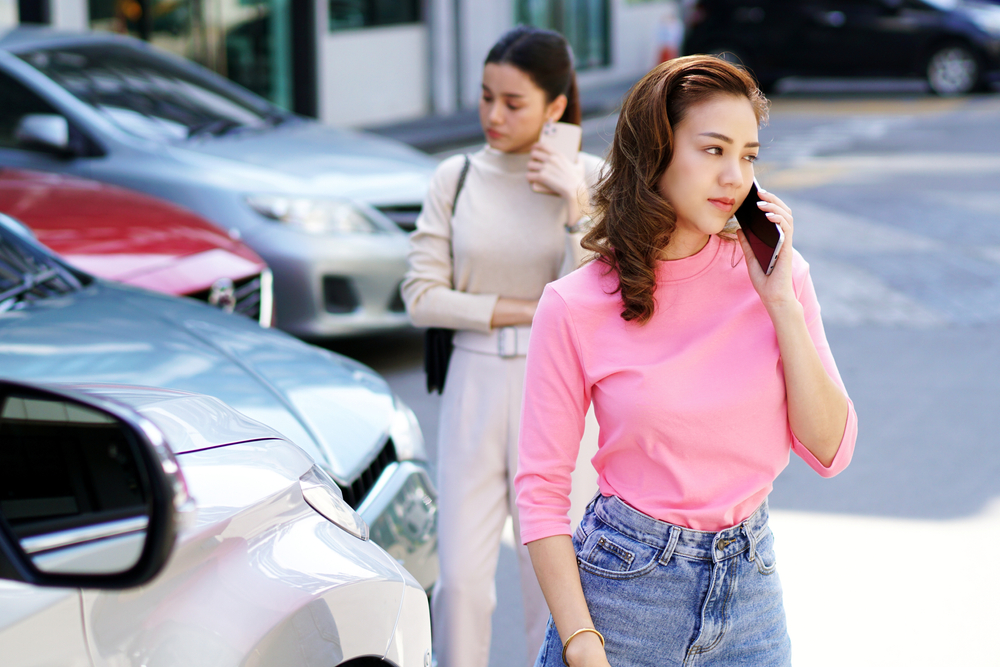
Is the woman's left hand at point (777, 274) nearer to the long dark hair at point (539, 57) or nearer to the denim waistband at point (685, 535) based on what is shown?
the denim waistband at point (685, 535)

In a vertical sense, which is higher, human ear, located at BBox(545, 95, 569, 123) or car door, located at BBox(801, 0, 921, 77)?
human ear, located at BBox(545, 95, 569, 123)

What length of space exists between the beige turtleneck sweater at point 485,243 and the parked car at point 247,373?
37 cm

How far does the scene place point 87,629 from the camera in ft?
4.86

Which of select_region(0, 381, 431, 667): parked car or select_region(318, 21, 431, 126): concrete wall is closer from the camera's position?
select_region(0, 381, 431, 667): parked car

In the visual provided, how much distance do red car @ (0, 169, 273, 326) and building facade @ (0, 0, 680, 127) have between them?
7040mm

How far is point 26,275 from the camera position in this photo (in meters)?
3.56

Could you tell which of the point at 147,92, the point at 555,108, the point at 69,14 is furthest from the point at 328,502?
the point at 69,14

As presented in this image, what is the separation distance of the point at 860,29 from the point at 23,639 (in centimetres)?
1982

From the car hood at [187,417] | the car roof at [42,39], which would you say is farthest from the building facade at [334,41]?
the car hood at [187,417]

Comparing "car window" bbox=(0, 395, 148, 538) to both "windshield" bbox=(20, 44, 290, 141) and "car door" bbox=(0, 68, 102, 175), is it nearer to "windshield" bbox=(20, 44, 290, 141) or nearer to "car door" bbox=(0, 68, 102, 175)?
"car door" bbox=(0, 68, 102, 175)

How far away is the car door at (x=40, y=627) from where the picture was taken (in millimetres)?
1418

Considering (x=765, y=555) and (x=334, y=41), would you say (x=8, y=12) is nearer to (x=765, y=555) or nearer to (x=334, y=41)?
(x=334, y=41)

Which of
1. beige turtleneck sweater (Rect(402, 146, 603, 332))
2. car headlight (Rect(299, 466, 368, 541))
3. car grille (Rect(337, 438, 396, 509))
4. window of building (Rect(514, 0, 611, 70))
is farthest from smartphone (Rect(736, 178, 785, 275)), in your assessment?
window of building (Rect(514, 0, 611, 70))

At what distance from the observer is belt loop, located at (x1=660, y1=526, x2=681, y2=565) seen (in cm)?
183
